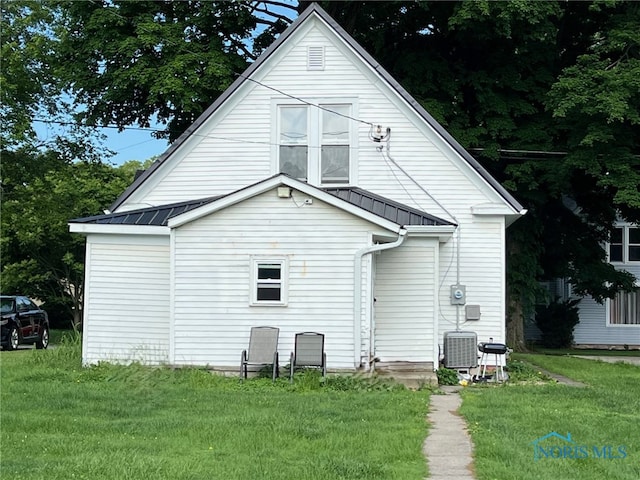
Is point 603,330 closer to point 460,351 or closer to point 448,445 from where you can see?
point 460,351

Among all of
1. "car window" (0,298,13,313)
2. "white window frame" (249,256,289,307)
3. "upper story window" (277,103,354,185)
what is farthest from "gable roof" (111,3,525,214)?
"car window" (0,298,13,313)

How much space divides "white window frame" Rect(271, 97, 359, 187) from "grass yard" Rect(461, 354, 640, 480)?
575cm

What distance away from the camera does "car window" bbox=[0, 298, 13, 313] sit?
23.6 meters

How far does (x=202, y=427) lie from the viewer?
945cm

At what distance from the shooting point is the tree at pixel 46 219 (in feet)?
109

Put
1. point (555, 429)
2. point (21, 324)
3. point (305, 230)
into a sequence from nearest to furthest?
point (555, 429) → point (305, 230) → point (21, 324)

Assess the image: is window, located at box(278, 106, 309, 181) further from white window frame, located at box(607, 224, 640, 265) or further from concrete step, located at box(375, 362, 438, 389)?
white window frame, located at box(607, 224, 640, 265)

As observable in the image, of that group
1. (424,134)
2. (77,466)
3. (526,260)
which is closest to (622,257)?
(526,260)

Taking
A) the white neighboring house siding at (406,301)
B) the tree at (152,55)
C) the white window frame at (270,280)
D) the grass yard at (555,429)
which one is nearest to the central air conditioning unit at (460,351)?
the white neighboring house siding at (406,301)

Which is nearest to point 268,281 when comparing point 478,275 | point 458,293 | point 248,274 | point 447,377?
point 248,274

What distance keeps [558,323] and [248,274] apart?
1991 centimetres

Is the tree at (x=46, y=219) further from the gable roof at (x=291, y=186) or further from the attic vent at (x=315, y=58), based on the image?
the attic vent at (x=315, y=58)

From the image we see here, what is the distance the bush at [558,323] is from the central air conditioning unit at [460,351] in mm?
15899

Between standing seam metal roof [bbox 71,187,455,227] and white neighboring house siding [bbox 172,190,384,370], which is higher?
standing seam metal roof [bbox 71,187,455,227]
